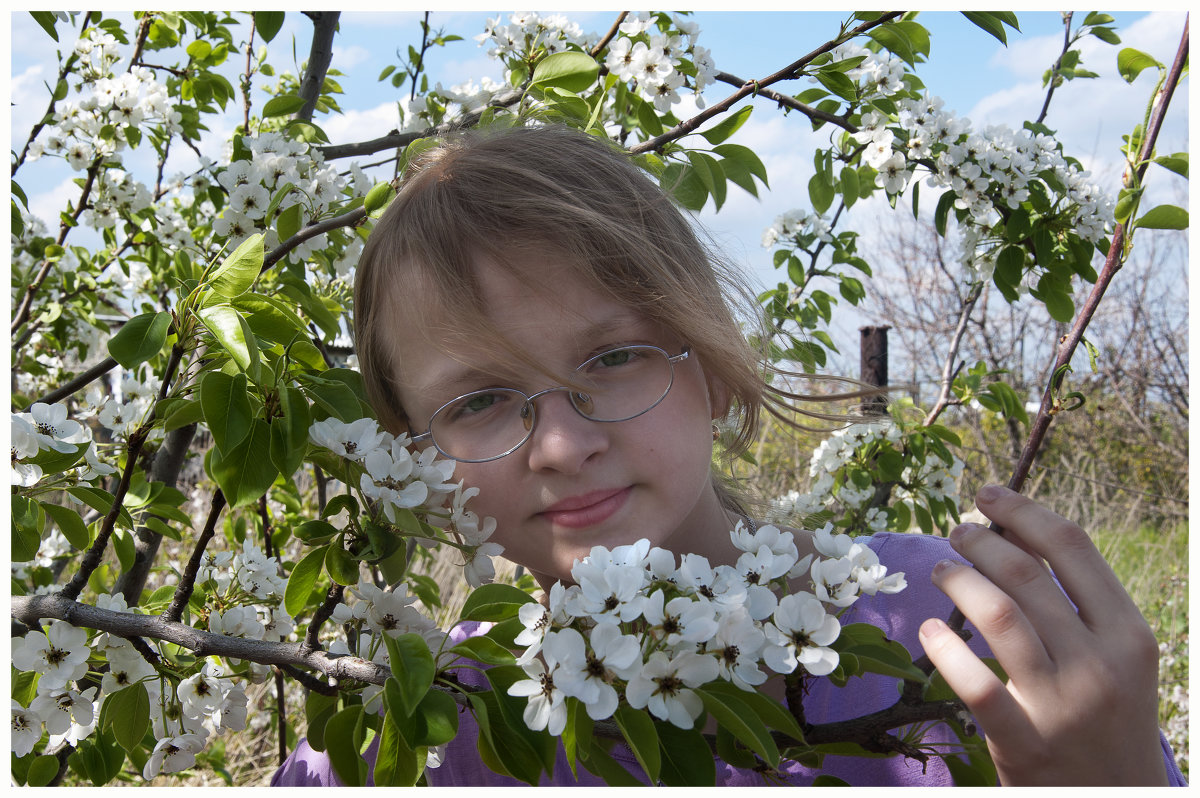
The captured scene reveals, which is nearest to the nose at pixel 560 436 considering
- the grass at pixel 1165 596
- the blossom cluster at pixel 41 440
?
the blossom cluster at pixel 41 440

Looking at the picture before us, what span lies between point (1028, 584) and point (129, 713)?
3.08 ft

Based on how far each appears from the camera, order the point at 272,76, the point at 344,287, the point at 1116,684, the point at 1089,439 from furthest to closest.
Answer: the point at 1089,439, the point at 272,76, the point at 344,287, the point at 1116,684

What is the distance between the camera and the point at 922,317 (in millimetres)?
10781

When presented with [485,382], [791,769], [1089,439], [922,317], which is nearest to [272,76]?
[485,382]

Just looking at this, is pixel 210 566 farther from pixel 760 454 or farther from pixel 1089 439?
pixel 1089 439

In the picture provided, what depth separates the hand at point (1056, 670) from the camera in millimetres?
694

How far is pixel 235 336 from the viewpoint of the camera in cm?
77

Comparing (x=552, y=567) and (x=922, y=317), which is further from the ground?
(x=922, y=317)

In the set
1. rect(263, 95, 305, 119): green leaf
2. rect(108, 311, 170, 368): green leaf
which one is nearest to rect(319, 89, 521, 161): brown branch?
rect(263, 95, 305, 119): green leaf

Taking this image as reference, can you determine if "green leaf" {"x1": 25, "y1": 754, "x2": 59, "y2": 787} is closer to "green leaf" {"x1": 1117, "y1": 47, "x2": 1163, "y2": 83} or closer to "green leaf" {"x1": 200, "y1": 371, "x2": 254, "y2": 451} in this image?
"green leaf" {"x1": 200, "y1": 371, "x2": 254, "y2": 451}

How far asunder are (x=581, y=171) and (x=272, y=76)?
179 cm

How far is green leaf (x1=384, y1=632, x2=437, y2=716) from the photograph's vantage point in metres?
0.66

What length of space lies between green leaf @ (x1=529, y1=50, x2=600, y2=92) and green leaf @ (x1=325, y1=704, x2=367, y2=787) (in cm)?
108

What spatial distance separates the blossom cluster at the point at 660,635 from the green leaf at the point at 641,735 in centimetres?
1
